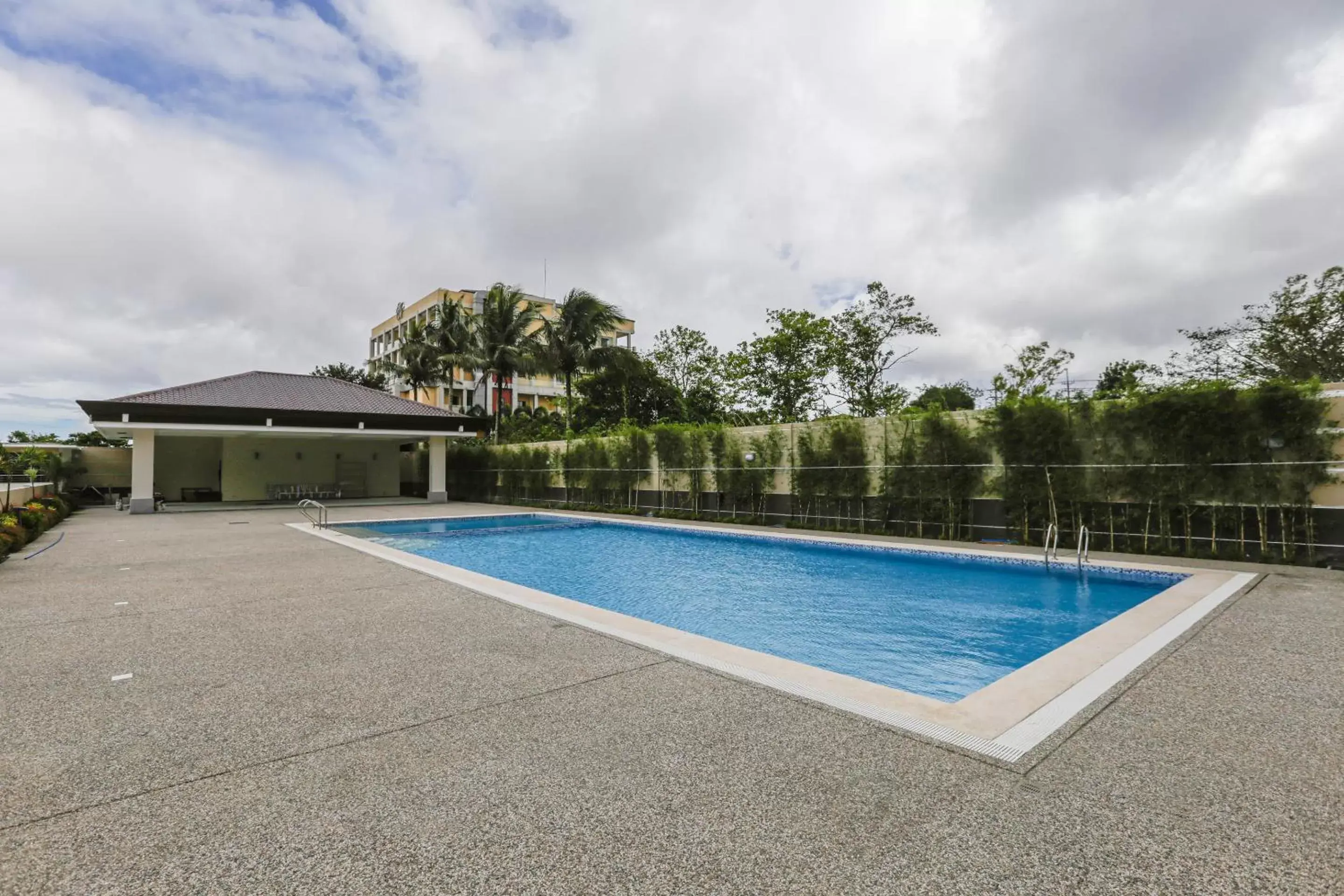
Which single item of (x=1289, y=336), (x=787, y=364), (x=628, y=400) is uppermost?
(x=787, y=364)

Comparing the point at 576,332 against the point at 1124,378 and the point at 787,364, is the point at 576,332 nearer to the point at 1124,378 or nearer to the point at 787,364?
the point at 787,364

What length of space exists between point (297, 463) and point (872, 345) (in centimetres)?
2411

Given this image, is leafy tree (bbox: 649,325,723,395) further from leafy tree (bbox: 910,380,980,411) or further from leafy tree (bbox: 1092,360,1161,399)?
leafy tree (bbox: 1092,360,1161,399)

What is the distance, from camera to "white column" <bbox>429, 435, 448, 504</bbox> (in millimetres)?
24547

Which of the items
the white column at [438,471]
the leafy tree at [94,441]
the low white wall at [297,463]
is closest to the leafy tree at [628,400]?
the low white wall at [297,463]

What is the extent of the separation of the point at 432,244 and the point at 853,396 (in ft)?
52.2

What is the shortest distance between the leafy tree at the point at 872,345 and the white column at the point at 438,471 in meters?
15.5

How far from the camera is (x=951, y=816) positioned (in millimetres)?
2359

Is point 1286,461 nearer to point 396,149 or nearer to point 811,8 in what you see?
point 811,8

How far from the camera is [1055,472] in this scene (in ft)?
33.7

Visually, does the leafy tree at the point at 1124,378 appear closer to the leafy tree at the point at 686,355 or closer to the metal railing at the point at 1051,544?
the metal railing at the point at 1051,544

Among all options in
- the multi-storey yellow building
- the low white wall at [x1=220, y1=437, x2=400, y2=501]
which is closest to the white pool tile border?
the low white wall at [x1=220, y1=437, x2=400, y2=501]

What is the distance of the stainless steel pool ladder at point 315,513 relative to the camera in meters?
13.9

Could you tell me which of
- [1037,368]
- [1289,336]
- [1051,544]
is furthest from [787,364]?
[1051,544]
